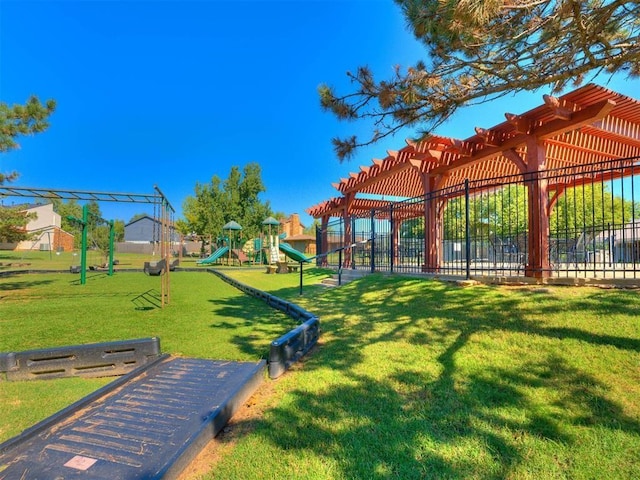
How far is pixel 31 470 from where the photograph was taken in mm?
1996

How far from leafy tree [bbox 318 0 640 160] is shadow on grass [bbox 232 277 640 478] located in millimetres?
2672

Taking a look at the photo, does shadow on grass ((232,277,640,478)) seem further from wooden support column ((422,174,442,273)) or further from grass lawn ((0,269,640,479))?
wooden support column ((422,174,442,273))

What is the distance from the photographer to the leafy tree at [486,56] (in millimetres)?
3400

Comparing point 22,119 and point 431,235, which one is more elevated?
point 22,119

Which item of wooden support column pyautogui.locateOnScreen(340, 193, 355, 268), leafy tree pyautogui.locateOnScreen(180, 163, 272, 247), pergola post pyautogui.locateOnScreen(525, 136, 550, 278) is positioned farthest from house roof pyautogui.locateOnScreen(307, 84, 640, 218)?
leafy tree pyautogui.locateOnScreen(180, 163, 272, 247)

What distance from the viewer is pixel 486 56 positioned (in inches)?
159

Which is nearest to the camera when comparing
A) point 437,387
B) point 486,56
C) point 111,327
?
point 437,387

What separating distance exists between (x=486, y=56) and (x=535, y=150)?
142 inches

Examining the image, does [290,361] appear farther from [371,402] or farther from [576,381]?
[576,381]

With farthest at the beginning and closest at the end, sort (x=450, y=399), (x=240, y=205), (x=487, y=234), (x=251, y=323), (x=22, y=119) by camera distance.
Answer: (x=240, y=205) < (x=487, y=234) < (x=22, y=119) < (x=251, y=323) < (x=450, y=399)

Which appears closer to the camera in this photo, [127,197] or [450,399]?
[450,399]

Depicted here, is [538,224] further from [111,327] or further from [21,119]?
[21,119]

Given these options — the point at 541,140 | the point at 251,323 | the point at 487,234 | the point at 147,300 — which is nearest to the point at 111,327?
the point at 251,323

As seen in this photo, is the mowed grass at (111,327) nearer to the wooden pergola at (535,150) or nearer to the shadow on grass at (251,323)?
the shadow on grass at (251,323)
